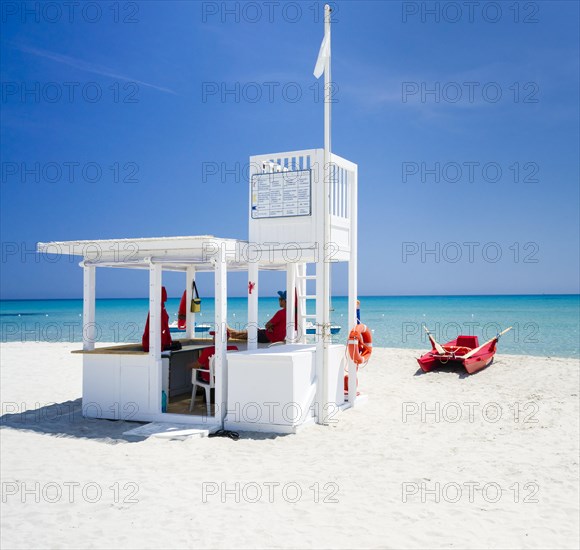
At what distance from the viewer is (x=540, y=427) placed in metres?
9.08

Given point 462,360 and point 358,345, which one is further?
point 462,360

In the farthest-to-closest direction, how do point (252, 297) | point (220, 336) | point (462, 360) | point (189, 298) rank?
point (462, 360), point (189, 298), point (252, 297), point (220, 336)

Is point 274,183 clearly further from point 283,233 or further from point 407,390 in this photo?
point 407,390

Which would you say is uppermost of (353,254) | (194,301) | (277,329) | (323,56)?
(323,56)

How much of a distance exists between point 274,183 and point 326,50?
2.13 m

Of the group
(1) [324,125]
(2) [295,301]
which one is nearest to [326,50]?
(1) [324,125]

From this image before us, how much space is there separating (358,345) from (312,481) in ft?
11.4

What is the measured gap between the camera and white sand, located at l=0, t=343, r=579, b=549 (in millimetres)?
4930

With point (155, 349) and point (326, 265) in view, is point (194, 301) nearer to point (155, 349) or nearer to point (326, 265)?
point (155, 349)

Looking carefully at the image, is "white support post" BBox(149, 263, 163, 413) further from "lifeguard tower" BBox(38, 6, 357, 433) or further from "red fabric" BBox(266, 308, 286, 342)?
"red fabric" BBox(266, 308, 286, 342)

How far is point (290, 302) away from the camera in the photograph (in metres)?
10.6

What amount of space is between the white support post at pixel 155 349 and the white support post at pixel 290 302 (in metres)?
2.64

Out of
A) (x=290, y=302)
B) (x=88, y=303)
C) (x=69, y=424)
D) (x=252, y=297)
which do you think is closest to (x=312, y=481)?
(x=252, y=297)

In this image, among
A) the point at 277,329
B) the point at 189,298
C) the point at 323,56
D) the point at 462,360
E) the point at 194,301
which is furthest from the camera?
the point at 462,360
